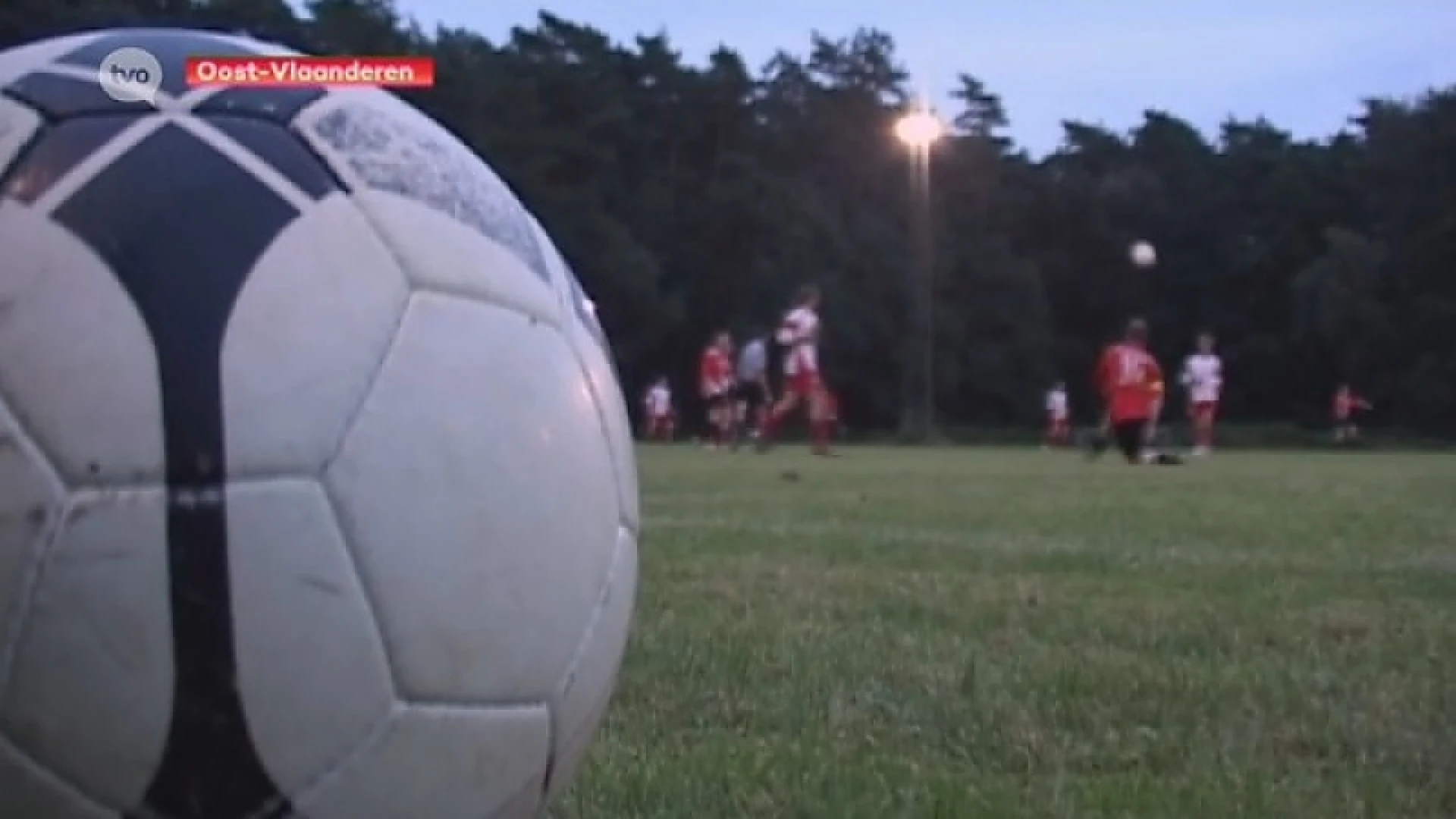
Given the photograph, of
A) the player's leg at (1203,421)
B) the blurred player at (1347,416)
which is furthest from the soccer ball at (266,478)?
the blurred player at (1347,416)

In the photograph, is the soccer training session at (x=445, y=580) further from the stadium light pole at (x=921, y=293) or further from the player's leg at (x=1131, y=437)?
the stadium light pole at (x=921, y=293)

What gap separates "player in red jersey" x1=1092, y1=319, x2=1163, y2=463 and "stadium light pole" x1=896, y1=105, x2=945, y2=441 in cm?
3383

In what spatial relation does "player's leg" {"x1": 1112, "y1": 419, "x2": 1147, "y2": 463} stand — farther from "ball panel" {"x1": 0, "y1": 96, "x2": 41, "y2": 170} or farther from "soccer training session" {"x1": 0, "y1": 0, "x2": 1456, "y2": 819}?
"ball panel" {"x1": 0, "y1": 96, "x2": 41, "y2": 170}

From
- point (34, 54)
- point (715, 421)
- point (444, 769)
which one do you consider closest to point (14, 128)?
point (34, 54)

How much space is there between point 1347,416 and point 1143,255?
381 inches

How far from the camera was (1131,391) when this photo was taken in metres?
21.9

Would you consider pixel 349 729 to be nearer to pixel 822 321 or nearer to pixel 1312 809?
pixel 1312 809

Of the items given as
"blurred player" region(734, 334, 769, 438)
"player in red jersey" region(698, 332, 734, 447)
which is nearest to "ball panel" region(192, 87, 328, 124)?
"blurred player" region(734, 334, 769, 438)

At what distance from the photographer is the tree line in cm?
6253

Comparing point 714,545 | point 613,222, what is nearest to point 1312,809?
point 714,545

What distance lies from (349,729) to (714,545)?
582 cm

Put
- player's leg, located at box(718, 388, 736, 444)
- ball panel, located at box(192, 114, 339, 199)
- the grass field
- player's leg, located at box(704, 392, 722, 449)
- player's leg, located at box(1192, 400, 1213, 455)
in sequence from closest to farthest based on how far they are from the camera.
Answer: ball panel, located at box(192, 114, 339, 199) → the grass field → player's leg, located at box(1192, 400, 1213, 455) → player's leg, located at box(718, 388, 736, 444) → player's leg, located at box(704, 392, 722, 449)

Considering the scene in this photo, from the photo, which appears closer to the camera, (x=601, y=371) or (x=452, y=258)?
(x=452, y=258)

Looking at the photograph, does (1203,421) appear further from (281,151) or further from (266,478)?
(266,478)
